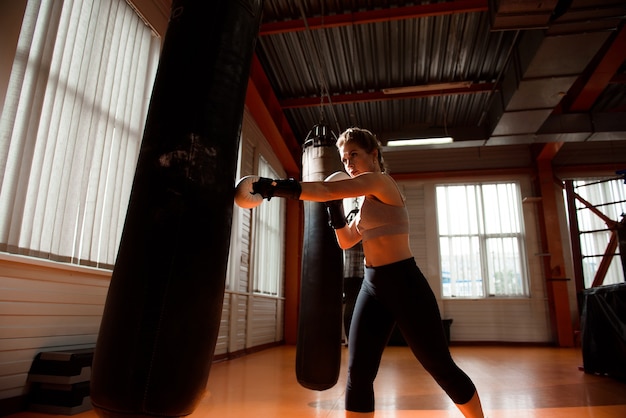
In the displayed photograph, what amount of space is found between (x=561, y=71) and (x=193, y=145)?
231 inches

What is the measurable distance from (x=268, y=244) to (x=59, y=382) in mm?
5502

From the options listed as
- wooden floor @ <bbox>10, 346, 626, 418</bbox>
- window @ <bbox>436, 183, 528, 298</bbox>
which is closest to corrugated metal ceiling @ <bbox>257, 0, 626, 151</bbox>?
window @ <bbox>436, 183, 528, 298</bbox>

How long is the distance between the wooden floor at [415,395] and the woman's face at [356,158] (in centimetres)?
172

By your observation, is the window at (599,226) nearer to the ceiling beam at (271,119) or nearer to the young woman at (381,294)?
the ceiling beam at (271,119)

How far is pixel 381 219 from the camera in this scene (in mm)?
1733

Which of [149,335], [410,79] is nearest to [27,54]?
[149,335]

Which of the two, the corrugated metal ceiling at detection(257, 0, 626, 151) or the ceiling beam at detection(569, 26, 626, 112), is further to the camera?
the ceiling beam at detection(569, 26, 626, 112)

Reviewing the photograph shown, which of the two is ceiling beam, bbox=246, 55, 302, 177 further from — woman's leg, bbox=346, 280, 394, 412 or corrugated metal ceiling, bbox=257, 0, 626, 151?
woman's leg, bbox=346, 280, 394, 412

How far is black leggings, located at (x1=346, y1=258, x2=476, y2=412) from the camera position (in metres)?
1.53

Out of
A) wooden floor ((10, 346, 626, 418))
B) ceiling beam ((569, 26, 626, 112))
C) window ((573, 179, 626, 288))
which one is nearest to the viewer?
wooden floor ((10, 346, 626, 418))

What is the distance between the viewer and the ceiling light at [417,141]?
721 cm

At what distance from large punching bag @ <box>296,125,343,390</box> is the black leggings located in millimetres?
665

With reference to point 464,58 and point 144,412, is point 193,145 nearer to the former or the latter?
point 144,412

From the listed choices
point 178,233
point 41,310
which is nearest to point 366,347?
point 178,233
